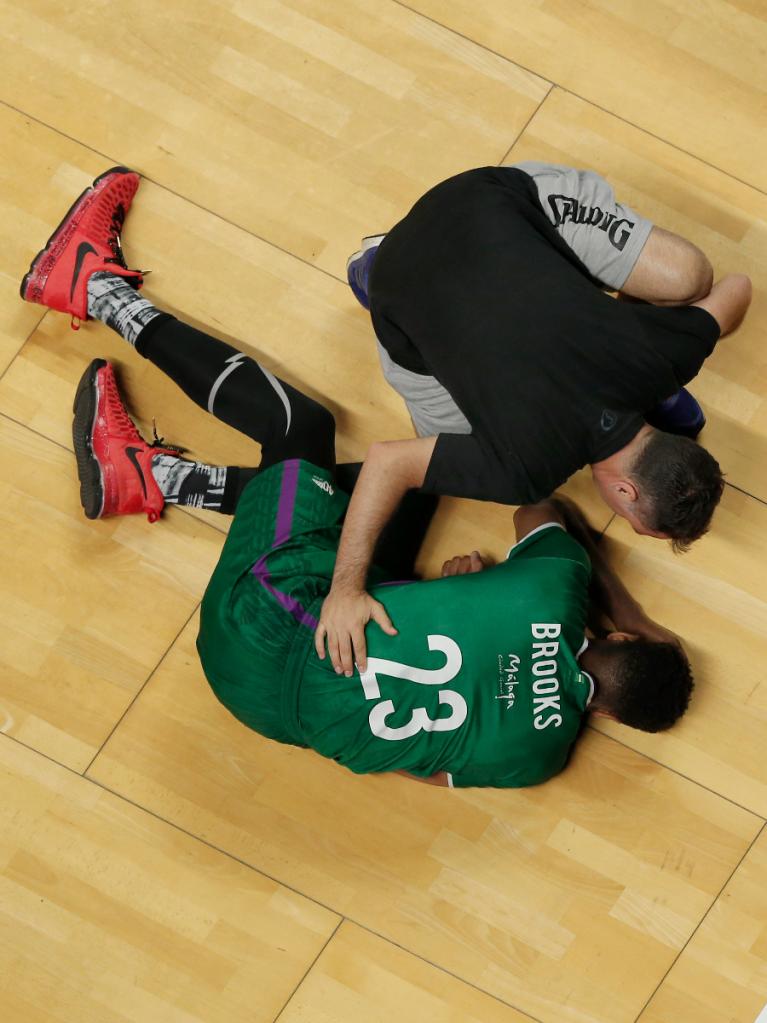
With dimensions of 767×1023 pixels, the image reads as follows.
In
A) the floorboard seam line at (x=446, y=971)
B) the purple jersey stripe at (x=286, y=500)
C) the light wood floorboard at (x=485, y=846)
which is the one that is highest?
the purple jersey stripe at (x=286, y=500)

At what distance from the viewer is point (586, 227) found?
2000 mm

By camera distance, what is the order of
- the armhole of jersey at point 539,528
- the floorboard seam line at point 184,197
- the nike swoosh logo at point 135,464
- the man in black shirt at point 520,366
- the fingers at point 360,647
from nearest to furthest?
the man in black shirt at point 520,366
the fingers at point 360,647
the armhole of jersey at point 539,528
the nike swoosh logo at point 135,464
the floorboard seam line at point 184,197

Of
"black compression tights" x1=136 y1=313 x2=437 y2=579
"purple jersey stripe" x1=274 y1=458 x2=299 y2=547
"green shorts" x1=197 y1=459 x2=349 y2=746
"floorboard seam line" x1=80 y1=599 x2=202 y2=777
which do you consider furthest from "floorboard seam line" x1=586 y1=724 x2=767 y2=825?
"floorboard seam line" x1=80 y1=599 x2=202 y2=777

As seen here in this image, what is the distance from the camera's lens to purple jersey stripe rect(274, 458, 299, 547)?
2.02 m

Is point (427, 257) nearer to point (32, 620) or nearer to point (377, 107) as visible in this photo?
point (377, 107)

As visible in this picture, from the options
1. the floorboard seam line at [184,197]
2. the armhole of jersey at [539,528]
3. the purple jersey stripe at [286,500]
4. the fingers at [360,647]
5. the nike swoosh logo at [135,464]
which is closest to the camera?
the fingers at [360,647]

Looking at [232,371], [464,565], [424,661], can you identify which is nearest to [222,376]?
[232,371]

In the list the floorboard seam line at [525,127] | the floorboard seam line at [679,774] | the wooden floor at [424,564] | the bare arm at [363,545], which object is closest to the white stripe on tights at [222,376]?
the wooden floor at [424,564]

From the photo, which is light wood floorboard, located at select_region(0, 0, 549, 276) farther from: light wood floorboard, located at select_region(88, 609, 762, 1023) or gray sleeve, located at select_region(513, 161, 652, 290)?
light wood floorboard, located at select_region(88, 609, 762, 1023)

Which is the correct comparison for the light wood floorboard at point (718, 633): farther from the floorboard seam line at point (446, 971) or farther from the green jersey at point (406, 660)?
the floorboard seam line at point (446, 971)

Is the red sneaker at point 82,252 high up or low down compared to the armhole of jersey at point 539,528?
up

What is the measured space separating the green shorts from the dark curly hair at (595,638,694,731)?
634 mm

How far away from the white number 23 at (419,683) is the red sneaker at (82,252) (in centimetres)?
116

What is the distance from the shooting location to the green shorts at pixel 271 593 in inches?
76.8
